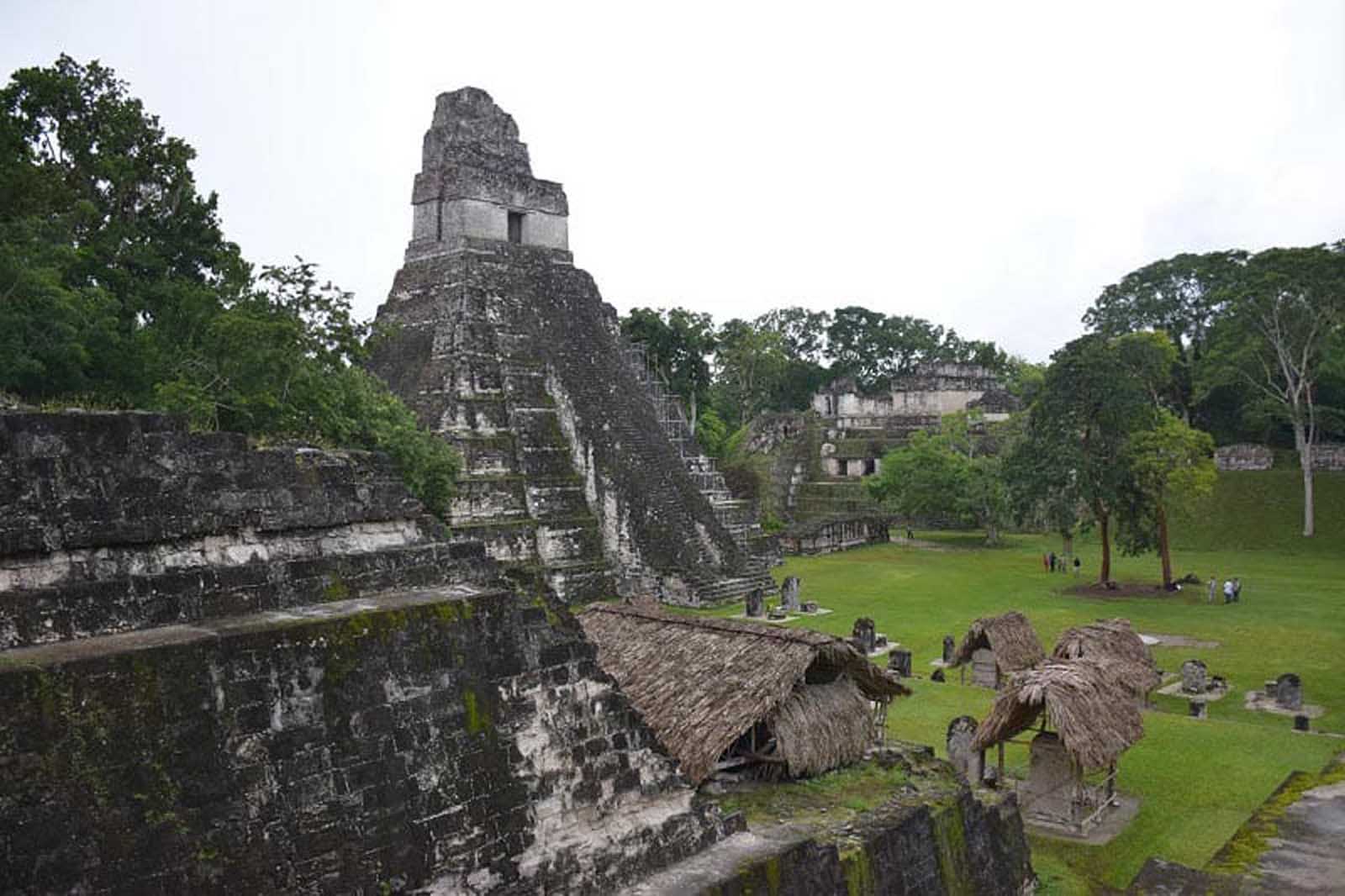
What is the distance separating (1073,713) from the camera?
1095cm

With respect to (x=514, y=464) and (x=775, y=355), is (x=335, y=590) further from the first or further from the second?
(x=775, y=355)

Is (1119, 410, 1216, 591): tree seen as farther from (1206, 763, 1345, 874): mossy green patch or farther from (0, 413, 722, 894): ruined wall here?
(0, 413, 722, 894): ruined wall

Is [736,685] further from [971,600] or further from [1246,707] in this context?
[971,600]

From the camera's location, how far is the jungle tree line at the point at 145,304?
1603 centimetres

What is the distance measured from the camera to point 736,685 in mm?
9367

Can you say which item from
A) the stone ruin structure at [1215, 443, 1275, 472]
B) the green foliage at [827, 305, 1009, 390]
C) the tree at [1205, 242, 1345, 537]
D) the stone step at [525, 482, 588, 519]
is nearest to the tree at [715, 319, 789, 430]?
the green foliage at [827, 305, 1009, 390]

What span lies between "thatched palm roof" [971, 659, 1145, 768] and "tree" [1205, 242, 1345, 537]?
88.4 ft

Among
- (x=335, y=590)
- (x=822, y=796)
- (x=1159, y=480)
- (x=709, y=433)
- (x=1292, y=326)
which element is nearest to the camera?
(x=335, y=590)

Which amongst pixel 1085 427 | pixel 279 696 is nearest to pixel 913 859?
pixel 279 696

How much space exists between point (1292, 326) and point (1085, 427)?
12985 mm

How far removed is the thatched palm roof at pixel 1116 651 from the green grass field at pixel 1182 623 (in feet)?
3.53

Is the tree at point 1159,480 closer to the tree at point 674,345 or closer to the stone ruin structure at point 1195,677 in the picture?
the stone ruin structure at point 1195,677

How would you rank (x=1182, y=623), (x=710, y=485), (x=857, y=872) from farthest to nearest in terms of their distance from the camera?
Answer: (x=710, y=485)
(x=1182, y=623)
(x=857, y=872)

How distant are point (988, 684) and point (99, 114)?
20.0 meters
